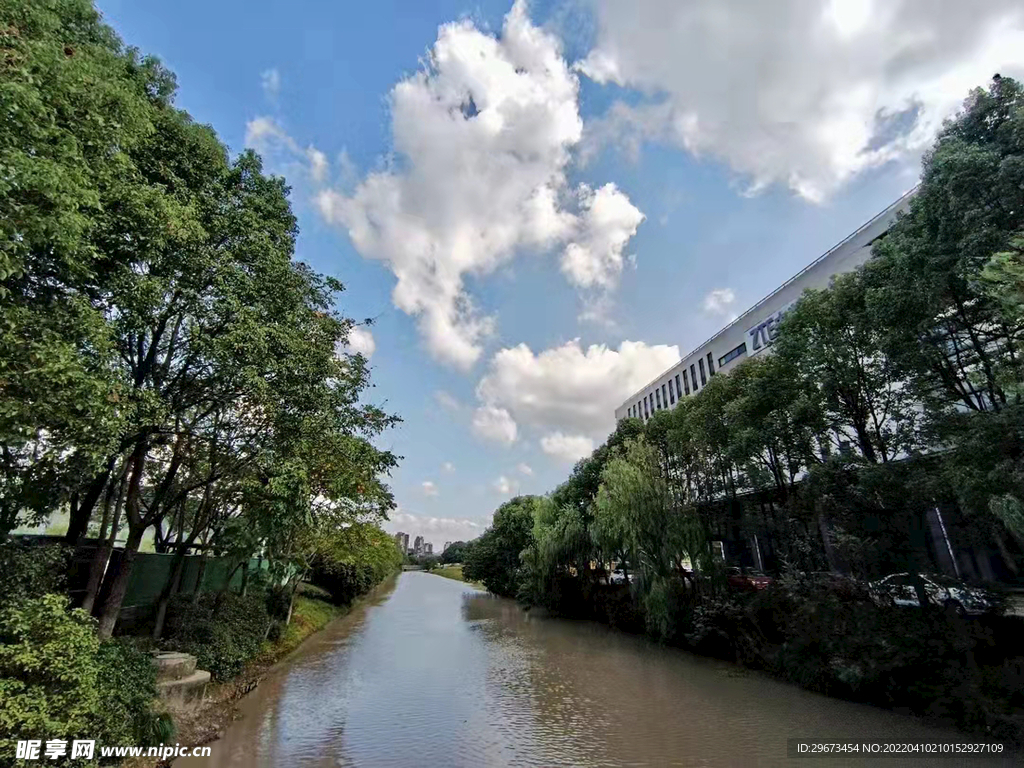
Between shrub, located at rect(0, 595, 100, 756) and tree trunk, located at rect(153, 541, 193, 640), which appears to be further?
tree trunk, located at rect(153, 541, 193, 640)

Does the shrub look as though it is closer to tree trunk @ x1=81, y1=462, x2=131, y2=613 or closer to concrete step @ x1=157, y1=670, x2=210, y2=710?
concrete step @ x1=157, y1=670, x2=210, y2=710

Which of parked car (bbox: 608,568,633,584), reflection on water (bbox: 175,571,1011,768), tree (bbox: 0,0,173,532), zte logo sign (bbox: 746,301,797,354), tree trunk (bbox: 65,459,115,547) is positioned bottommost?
reflection on water (bbox: 175,571,1011,768)

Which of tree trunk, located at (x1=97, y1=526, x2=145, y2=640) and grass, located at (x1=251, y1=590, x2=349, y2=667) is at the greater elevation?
tree trunk, located at (x1=97, y1=526, x2=145, y2=640)

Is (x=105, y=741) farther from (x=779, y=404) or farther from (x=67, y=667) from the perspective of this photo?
(x=779, y=404)

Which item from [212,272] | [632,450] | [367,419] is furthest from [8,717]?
[632,450]

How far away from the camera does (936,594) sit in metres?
10.7

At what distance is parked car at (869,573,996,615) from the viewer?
989 centimetres

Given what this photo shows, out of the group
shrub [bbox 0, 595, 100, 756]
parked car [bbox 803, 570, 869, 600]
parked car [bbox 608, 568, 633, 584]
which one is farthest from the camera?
parked car [bbox 608, 568, 633, 584]

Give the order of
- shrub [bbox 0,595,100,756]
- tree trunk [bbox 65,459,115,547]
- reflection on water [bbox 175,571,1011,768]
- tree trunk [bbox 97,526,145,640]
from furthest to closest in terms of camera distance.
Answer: tree trunk [bbox 65,459,115,547] → tree trunk [bbox 97,526,145,640] → reflection on water [bbox 175,571,1011,768] → shrub [bbox 0,595,100,756]

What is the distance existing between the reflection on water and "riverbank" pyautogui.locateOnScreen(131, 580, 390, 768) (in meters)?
0.28

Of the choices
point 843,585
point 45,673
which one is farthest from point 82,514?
point 843,585

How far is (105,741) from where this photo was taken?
6070mm

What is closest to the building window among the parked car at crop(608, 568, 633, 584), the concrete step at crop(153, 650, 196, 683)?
the parked car at crop(608, 568, 633, 584)

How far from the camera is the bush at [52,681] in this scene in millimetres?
5074
